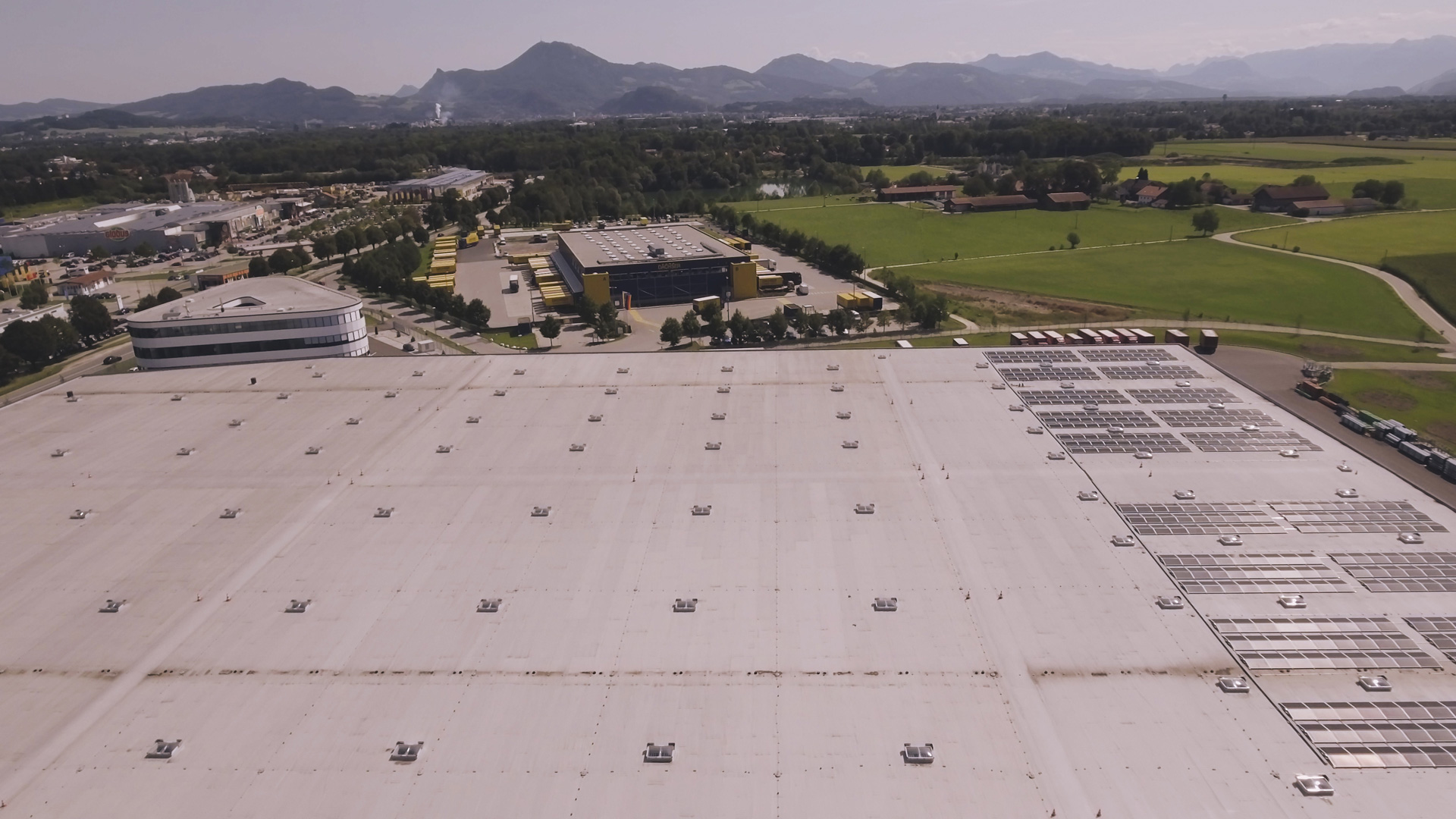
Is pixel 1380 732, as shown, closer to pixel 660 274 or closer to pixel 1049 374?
pixel 1049 374

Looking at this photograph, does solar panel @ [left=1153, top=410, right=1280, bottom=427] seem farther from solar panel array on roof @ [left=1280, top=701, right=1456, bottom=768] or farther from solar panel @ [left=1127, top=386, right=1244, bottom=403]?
solar panel array on roof @ [left=1280, top=701, right=1456, bottom=768]

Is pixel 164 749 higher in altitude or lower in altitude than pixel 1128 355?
lower

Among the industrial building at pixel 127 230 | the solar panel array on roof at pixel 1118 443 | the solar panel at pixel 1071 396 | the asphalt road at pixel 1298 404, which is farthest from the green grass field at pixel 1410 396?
the industrial building at pixel 127 230

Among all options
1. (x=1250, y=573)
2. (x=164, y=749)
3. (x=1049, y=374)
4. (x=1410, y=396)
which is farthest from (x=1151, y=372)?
(x=164, y=749)

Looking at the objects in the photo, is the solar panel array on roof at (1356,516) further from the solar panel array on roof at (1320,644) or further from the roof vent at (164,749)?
the roof vent at (164,749)

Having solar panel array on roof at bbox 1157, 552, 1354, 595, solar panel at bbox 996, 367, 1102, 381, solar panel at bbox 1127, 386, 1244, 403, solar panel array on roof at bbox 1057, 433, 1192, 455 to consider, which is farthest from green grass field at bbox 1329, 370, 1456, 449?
solar panel array on roof at bbox 1157, 552, 1354, 595

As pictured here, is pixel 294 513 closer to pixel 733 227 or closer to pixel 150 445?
pixel 150 445
